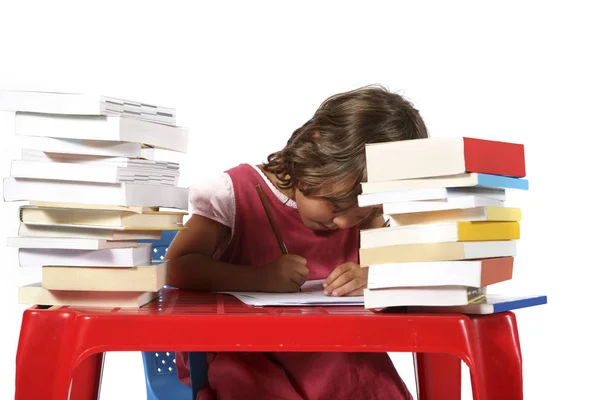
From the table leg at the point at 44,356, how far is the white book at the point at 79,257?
0.34 ft

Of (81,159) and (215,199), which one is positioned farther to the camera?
(215,199)

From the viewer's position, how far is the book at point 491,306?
3.97ft

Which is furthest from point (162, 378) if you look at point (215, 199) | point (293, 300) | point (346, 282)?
point (293, 300)

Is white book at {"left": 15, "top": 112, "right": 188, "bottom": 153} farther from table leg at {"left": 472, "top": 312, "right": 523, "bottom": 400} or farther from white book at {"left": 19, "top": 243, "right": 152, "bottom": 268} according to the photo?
table leg at {"left": 472, "top": 312, "right": 523, "bottom": 400}

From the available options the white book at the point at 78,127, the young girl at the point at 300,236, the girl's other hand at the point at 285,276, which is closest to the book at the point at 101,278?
the white book at the point at 78,127

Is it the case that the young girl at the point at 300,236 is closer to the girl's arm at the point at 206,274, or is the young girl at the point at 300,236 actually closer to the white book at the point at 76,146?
Answer: the girl's arm at the point at 206,274

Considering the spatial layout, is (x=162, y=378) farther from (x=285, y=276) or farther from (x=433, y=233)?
(x=433, y=233)

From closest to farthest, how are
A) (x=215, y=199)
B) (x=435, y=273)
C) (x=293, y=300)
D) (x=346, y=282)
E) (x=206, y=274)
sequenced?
(x=435, y=273) → (x=293, y=300) → (x=346, y=282) → (x=206, y=274) → (x=215, y=199)

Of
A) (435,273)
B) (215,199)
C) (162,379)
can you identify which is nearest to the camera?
(435,273)

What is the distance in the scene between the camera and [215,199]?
1.99 metres

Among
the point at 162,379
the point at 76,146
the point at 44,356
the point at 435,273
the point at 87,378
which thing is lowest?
the point at 162,379

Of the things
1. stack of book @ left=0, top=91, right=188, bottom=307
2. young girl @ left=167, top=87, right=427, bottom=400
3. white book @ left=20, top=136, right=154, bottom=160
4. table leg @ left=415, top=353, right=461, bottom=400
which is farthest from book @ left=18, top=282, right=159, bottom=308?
table leg @ left=415, top=353, right=461, bottom=400

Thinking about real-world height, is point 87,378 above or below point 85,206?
below

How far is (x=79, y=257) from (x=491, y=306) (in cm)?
64
